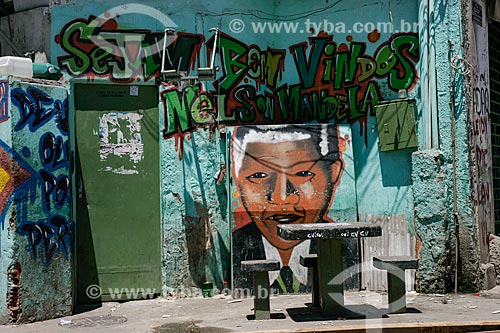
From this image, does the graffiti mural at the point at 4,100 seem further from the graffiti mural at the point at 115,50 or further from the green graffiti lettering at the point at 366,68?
the green graffiti lettering at the point at 366,68

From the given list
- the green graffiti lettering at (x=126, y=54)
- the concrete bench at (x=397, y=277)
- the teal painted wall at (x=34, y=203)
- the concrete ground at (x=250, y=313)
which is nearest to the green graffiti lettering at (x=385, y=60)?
the concrete bench at (x=397, y=277)

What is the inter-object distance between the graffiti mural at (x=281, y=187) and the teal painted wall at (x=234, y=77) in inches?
10.6

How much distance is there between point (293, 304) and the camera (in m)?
8.06

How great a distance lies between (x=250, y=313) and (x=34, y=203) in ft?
9.89

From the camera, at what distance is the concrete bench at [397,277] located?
7.35 metres

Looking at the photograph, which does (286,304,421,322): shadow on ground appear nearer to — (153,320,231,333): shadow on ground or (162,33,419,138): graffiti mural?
(153,320,231,333): shadow on ground

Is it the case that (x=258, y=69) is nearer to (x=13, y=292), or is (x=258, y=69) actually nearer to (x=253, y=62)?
(x=253, y=62)

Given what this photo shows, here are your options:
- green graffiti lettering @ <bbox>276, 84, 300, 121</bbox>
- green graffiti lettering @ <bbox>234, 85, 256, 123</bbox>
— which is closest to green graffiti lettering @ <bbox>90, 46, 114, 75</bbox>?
green graffiti lettering @ <bbox>234, 85, 256, 123</bbox>

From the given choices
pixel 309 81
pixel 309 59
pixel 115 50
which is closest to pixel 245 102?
pixel 309 81

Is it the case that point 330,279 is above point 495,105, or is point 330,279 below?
below

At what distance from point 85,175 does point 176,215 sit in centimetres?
139

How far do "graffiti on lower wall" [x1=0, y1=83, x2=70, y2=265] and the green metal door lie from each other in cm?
62

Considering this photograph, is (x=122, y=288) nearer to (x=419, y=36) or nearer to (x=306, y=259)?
(x=306, y=259)

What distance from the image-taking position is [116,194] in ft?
28.5
